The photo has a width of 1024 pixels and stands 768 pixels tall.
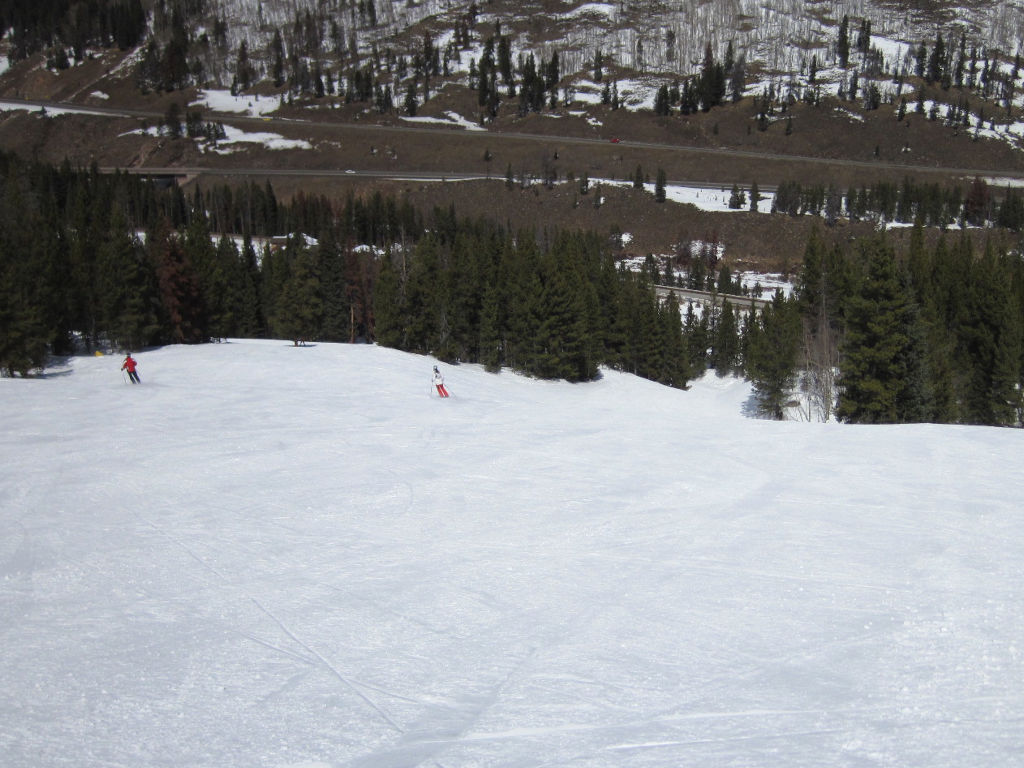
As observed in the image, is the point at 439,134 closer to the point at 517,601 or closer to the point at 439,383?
the point at 439,383

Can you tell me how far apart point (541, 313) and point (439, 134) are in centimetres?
13076

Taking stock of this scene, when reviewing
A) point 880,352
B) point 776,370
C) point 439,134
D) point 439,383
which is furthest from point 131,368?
point 439,134

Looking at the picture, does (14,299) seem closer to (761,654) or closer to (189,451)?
(189,451)

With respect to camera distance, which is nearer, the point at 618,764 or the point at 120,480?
the point at 618,764

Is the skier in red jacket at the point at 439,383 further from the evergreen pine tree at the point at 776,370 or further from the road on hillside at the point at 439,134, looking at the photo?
the road on hillside at the point at 439,134

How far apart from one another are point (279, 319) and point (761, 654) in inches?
2306

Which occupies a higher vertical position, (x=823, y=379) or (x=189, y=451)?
(x=189, y=451)

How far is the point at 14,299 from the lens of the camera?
3488 centimetres

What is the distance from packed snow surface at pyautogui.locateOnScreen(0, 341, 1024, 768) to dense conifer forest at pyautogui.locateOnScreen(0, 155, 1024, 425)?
801 inches

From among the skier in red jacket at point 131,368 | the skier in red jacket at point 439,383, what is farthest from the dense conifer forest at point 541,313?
the skier in red jacket at point 439,383

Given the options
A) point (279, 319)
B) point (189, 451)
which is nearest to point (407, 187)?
point (279, 319)

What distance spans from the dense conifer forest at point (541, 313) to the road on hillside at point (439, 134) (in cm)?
6825

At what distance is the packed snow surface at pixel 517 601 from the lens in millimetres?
6730

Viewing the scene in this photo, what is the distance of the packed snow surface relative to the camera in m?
6.73
